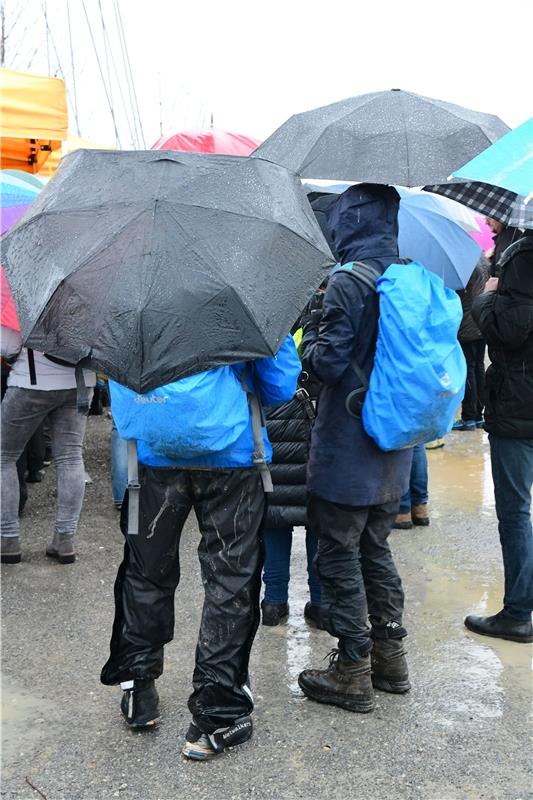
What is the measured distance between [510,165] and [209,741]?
8.01 feet

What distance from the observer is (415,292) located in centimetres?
361

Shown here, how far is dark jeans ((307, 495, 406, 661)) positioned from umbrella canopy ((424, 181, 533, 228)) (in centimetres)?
138

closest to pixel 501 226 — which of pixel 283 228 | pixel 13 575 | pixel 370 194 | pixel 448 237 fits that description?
pixel 448 237

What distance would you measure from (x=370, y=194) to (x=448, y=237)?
213 centimetres

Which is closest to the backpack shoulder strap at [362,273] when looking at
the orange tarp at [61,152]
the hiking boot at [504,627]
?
the hiking boot at [504,627]

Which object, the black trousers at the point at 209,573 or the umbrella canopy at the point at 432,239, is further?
the umbrella canopy at the point at 432,239

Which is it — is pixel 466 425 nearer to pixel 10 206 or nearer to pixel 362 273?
pixel 10 206

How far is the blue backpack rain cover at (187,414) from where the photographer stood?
123 inches

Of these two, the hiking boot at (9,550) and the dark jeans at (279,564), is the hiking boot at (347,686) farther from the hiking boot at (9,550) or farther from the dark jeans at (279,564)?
the hiking boot at (9,550)

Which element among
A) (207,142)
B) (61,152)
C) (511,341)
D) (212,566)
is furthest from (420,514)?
(61,152)

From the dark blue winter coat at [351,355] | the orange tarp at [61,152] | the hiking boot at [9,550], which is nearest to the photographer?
the dark blue winter coat at [351,355]

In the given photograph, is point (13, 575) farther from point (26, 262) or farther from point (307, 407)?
point (26, 262)

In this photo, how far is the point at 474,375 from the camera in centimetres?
948

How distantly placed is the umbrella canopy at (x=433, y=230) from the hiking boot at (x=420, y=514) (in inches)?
59.4
